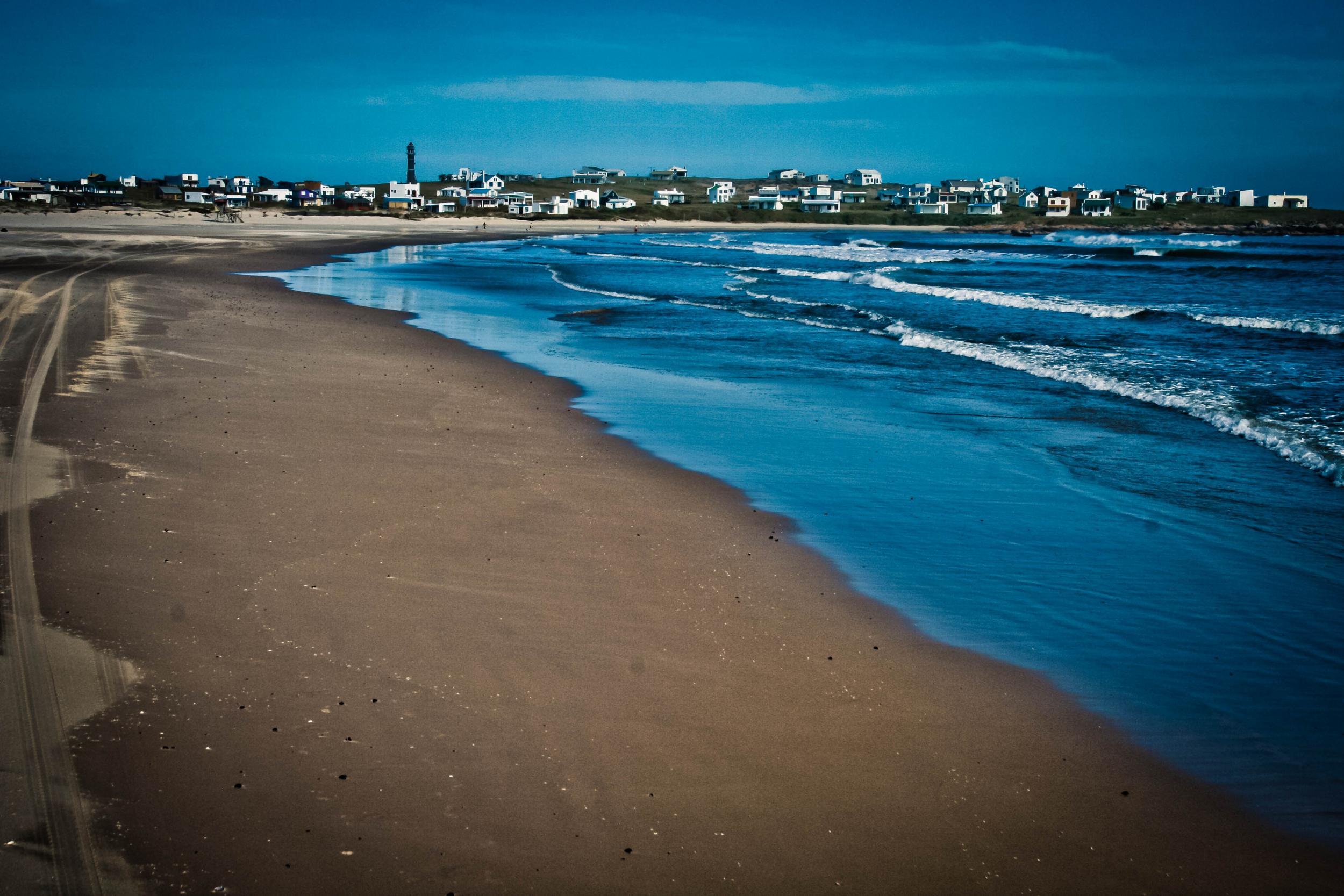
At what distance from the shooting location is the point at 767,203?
154750mm

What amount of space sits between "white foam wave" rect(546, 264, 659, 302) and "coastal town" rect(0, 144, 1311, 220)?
76369mm

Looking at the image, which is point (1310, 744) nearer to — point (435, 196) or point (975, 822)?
point (975, 822)

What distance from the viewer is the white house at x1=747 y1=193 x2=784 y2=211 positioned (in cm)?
15162

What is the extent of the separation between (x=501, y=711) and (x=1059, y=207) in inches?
6241

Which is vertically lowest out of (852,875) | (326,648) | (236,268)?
(852,875)

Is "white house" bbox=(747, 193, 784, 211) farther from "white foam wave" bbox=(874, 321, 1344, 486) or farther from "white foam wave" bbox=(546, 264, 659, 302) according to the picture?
"white foam wave" bbox=(874, 321, 1344, 486)

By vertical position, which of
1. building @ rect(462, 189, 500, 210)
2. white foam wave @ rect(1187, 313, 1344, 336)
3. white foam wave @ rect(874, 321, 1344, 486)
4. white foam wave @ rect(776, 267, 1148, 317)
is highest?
building @ rect(462, 189, 500, 210)

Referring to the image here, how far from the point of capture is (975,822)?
3662mm

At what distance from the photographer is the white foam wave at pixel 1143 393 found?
9438 millimetres

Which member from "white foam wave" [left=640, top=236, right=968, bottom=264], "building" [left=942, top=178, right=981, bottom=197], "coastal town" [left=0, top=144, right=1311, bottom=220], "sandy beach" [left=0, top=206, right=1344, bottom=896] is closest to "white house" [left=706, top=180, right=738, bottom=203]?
"coastal town" [left=0, top=144, right=1311, bottom=220]

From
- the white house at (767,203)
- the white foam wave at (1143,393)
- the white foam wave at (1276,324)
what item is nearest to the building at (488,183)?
the white house at (767,203)

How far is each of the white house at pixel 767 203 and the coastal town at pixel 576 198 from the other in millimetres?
199

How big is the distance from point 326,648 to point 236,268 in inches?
1131

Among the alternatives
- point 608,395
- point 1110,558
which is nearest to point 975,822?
point 1110,558
